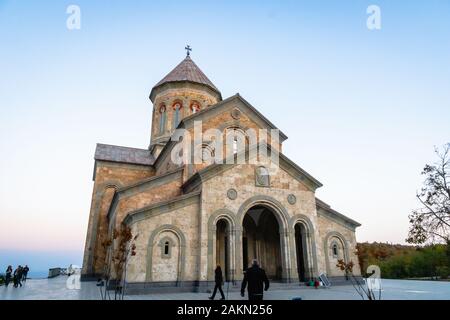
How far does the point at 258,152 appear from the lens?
1420 centimetres

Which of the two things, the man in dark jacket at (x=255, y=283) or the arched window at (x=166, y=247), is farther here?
the arched window at (x=166, y=247)

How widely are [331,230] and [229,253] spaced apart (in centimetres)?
634

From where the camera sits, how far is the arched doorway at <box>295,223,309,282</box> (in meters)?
13.8

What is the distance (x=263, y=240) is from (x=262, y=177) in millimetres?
4544

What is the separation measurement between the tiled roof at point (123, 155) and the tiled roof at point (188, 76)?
607 cm

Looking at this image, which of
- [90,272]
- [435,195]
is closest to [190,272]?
[90,272]

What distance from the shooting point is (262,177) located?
1394 cm

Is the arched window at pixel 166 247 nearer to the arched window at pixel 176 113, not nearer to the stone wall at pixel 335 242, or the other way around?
the stone wall at pixel 335 242

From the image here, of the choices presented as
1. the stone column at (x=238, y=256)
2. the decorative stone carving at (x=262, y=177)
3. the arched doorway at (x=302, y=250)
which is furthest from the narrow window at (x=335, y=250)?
the stone column at (x=238, y=256)

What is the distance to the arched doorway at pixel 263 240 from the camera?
51.7 feet

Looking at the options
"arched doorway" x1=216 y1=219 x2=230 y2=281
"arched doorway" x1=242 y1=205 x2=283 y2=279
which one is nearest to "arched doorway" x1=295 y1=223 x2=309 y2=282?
"arched doorway" x1=242 y1=205 x2=283 y2=279

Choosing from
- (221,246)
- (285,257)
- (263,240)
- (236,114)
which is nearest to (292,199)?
(285,257)

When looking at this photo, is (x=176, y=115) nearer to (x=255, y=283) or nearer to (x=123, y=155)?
(x=123, y=155)
